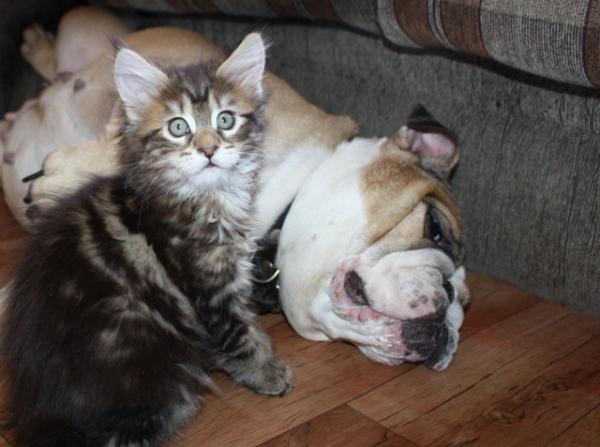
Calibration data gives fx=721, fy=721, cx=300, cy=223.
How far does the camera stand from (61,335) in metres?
1.53

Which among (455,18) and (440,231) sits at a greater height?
(455,18)

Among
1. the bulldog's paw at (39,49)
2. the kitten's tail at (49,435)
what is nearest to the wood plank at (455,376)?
the kitten's tail at (49,435)

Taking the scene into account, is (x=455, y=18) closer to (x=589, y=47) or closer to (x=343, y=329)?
(x=589, y=47)

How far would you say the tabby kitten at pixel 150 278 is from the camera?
1.52 meters

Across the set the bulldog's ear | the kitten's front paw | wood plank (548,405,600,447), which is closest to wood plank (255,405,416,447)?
the kitten's front paw

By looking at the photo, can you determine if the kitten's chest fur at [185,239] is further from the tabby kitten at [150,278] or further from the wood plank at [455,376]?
the wood plank at [455,376]

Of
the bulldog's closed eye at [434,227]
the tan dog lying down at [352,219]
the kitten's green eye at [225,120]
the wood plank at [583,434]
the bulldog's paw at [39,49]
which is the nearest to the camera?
the wood plank at [583,434]

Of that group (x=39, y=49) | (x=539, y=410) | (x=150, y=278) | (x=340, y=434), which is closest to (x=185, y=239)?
(x=150, y=278)

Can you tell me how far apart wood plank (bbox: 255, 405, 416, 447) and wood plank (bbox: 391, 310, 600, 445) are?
4cm

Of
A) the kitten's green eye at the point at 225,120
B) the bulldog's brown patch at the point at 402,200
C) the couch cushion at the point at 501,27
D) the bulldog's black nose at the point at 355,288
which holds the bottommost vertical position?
the bulldog's black nose at the point at 355,288

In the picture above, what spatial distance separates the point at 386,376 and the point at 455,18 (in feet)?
3.26

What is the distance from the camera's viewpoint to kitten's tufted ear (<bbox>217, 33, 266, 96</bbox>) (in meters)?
1.80

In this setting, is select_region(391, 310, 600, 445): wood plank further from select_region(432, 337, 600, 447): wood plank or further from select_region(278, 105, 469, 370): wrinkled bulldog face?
select_region(278, 105, 469, 370): wrinkled bulldog face

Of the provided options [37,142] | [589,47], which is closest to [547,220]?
[589,47]
